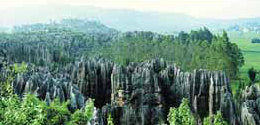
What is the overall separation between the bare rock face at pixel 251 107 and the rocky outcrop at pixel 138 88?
3.43ft

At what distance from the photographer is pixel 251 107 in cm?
4541

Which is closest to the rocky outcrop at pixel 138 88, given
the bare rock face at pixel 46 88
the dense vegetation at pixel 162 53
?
the bare rock face at pixel 46 88

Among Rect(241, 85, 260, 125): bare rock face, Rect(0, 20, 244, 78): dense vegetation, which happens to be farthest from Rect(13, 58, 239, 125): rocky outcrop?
Rect(0, 20, 244, 78): dense vegetation

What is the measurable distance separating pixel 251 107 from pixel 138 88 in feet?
36.9

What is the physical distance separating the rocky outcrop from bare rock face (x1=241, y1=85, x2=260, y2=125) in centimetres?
105

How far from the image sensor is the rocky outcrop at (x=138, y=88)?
42.9 meters

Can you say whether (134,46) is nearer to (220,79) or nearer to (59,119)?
(220,79)

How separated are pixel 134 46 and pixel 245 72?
70.2 ft

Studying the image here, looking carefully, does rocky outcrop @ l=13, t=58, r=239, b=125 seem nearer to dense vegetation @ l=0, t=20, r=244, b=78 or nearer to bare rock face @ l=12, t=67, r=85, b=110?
bare rock face @ l=12, t=67, r=85, b=110

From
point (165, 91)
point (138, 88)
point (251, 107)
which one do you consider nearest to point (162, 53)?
point (165, 91)

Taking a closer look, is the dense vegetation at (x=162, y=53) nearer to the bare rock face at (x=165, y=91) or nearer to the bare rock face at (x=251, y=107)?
the bare rock face at (x=165, y=91)

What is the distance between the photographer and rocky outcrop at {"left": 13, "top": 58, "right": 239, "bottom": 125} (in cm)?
4288

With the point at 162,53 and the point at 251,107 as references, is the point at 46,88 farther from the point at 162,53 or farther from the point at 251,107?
the point at 162,53

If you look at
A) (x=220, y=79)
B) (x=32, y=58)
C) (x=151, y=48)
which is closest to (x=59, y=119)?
(x=220, y=79)
